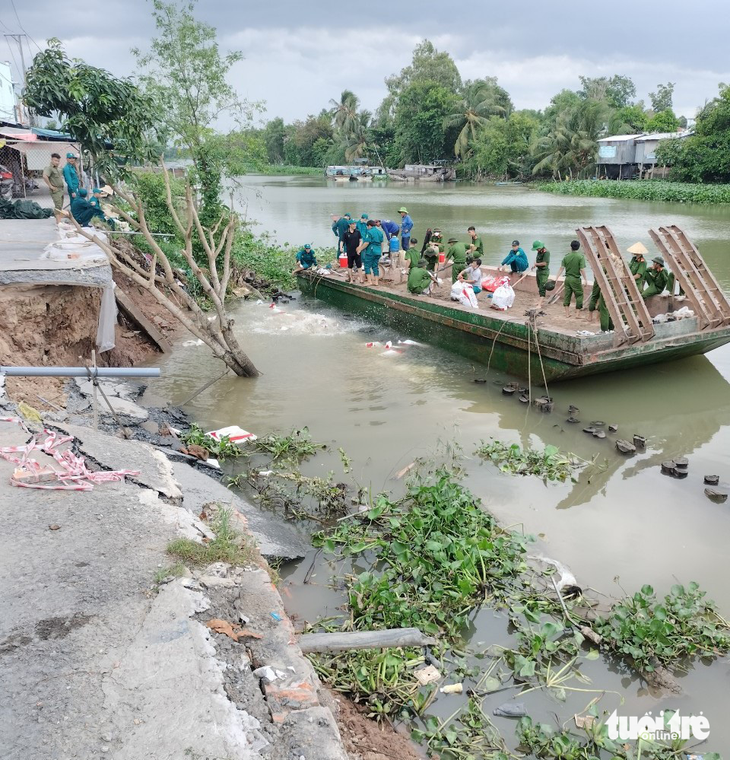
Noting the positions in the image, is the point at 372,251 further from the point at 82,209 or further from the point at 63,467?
the point at 63,467

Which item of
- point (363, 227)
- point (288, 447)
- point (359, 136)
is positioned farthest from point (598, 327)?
point (359, 136)

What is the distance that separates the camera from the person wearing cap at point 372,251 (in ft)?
44.2

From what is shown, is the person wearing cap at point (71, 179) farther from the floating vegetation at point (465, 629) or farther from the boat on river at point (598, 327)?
the floating vegetation at point (465, 629)

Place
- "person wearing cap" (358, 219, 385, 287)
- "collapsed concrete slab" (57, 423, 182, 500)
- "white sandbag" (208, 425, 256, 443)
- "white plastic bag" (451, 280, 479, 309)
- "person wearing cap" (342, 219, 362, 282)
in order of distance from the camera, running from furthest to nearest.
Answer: "person wearing cap" (342, 219, 362, 282) → "person wearing cap" (358, 219, 385, 287) → "white plastic bag" (451, 280, 479, 309) → "white sandbag" (208, 425, 256, 443) → "collapsed concrete slab" (57, 423, 182, 500)

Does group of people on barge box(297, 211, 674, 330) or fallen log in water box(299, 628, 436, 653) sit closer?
fallen log in water box(299, 628, 436, 653)

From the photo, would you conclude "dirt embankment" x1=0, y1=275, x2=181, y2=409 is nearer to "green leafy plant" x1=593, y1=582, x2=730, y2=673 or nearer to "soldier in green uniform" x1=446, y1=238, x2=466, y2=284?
"green leafy plant" x1=593, y1=582, x2=730, y2=673

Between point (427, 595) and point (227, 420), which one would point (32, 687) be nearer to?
point (427, 595)

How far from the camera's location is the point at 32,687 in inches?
109

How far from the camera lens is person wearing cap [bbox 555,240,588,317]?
10.4 meters

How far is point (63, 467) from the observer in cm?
468

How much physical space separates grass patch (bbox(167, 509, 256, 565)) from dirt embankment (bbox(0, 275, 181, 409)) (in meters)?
3.52

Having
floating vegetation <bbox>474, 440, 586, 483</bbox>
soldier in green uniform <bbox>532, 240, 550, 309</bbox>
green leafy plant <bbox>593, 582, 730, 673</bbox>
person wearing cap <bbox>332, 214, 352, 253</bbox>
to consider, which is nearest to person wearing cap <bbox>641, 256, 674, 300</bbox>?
soldier in green uniform <bbox>532, 240, 550, 309</bbox>

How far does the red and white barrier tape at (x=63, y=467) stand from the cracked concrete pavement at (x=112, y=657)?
0.57 feet

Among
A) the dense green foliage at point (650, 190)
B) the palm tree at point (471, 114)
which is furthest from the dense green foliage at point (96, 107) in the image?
the palm tree at point (471, 114)
